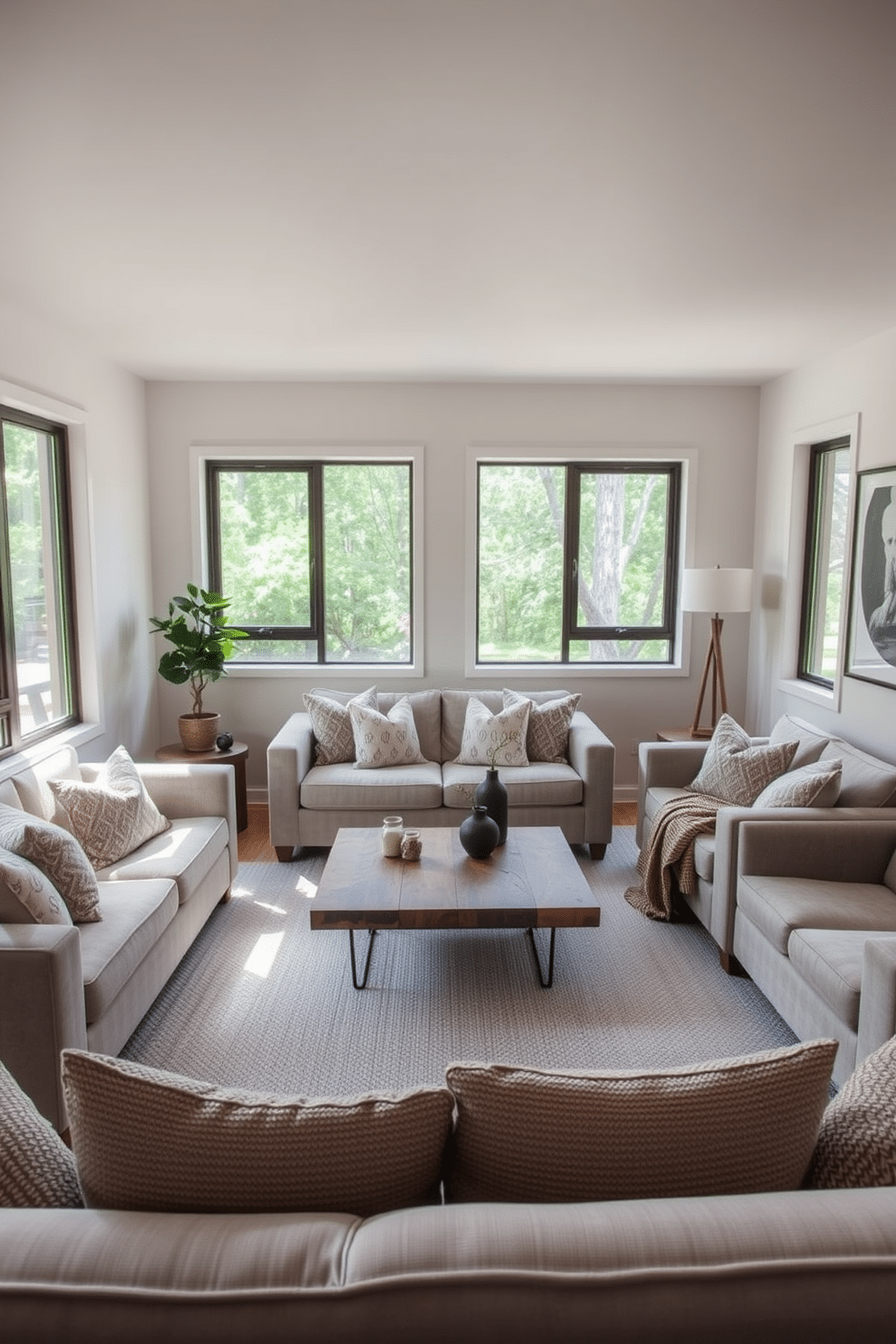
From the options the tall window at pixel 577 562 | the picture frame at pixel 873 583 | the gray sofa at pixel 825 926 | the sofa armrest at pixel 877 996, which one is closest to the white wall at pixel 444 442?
the tall window at pixel 577 562

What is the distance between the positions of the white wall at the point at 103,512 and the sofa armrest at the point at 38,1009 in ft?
7.47

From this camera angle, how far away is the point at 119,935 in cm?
271

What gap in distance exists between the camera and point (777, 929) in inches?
114

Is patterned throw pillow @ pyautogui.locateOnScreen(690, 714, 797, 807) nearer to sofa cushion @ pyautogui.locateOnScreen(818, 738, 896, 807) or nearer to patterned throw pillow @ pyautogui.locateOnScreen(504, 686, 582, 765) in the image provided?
sofa cushion @ pyautogui.locateOnScreen(818, 738, 896, 807)

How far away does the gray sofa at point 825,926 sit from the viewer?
2330mm

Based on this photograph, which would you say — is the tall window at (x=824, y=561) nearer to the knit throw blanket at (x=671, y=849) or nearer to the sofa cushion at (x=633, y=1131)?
the knit throw blanket at (x=671, y=849)

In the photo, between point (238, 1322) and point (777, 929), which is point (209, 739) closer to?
point (777, 929)

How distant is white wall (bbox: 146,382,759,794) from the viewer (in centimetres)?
545

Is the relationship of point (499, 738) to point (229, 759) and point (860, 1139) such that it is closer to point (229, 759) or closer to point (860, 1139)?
point (229, 759)

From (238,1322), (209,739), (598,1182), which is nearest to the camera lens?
(238,1322)

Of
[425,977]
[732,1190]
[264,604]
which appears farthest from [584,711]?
[732,1190]

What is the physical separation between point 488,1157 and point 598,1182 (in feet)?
0.48

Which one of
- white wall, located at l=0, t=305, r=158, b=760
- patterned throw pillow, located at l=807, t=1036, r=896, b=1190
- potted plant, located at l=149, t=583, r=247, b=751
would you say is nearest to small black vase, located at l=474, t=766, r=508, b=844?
potted plant, located at l=149, t=583, r=247, b=751

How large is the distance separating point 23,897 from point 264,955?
4.42ft
